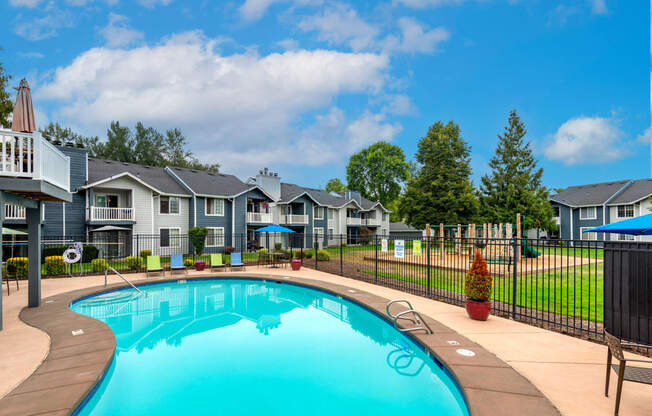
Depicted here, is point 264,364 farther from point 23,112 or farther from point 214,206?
point 214,206

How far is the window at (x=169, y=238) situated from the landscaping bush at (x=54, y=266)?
33.1ft

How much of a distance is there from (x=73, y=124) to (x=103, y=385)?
54321mm

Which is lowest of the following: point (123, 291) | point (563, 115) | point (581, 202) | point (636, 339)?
point (123, 291)

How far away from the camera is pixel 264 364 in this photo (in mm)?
6387

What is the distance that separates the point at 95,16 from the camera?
16750mm

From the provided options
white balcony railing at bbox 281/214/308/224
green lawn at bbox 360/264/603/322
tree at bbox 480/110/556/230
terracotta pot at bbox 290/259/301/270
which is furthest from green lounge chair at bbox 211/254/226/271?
tree at bbox 480/110/556/230

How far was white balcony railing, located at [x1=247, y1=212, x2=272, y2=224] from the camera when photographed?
98.1ft

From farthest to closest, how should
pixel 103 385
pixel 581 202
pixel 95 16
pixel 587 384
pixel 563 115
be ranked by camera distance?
1. pixel 581 202
2. pixel 563 115
3. pixel 95 16
4. pixel 103 385
5. pixel 587 384

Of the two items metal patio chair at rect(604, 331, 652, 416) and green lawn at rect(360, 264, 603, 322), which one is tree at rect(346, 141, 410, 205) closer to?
green lawn at rect(360, 264, 603, 322)

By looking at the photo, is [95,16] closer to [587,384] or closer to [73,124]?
[587,384]

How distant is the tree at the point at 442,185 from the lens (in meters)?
33.6

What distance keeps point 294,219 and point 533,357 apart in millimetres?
29493

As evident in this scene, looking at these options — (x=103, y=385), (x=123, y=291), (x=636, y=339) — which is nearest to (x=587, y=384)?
(x=636, y=339)

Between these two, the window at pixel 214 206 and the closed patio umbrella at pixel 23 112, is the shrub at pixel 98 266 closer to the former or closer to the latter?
the closed patio umbrella at pixel 23 112
